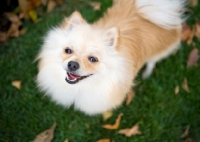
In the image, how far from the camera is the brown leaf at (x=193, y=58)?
9.80ft

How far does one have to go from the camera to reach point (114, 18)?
2168 millimetres

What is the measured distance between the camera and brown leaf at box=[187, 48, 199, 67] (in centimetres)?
299

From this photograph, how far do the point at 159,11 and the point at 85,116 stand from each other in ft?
3.99

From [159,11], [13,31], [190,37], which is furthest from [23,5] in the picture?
[190,37]

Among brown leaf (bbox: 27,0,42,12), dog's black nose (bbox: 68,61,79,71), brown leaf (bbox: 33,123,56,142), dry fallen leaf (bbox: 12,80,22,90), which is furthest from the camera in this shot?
brown leaf (bbox: 27,0,42,12)

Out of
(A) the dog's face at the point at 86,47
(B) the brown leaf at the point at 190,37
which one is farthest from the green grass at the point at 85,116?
(A) the dog's face at the point at 86,47

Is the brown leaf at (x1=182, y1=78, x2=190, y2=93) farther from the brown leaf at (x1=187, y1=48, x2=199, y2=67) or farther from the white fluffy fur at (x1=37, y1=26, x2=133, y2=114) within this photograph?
the white fluffy fur at (x1=37, y1=26, x2=133, y2=114)

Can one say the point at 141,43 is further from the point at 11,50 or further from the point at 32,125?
the point at 11,50

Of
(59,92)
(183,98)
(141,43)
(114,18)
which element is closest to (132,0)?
(114,18)

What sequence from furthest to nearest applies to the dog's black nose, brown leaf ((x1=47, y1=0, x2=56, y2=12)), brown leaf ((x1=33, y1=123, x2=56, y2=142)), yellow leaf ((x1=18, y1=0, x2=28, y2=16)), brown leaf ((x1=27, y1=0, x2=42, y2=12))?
brown leaf ((x1=47, y1=0, x2=56, y2=12)), brown leaf ((x1=27, y1=0, x2=42, y2=12)), yellow leaf ((x1=18, y1=0, x2=28, y2=16)), brown leaf ((x1=33, y1=123, x2=56, y2=142)), the dog's black nose

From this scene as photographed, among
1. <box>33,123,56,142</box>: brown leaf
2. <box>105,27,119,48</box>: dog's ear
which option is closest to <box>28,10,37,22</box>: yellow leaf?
<box>33,123,56,142</box>: brown leaf

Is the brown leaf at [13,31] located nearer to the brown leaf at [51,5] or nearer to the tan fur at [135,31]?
the brown leaf at [51,5]

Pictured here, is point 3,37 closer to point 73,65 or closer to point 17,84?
point 17,84

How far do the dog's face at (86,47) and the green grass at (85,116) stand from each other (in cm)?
94
